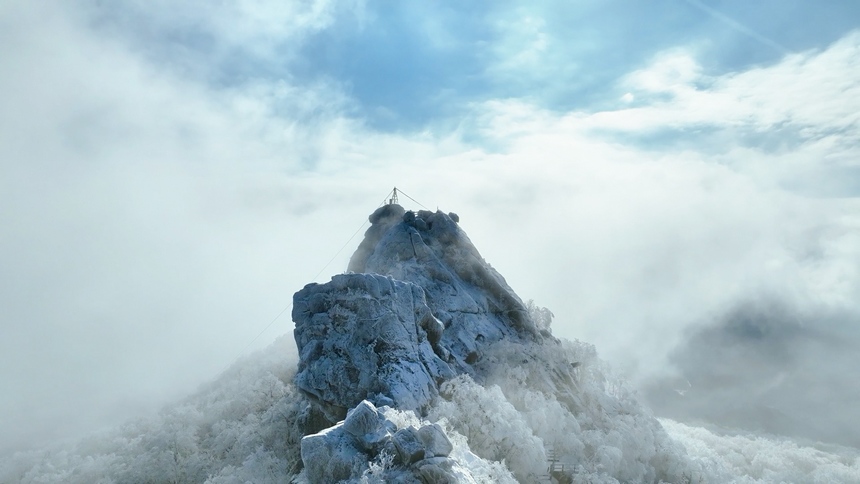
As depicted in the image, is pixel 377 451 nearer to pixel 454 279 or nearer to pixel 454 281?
pixel 454 281

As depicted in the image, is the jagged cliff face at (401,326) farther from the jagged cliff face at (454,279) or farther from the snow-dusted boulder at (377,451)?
the snow-dusted boulder at (377,451)

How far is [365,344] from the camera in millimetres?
43000

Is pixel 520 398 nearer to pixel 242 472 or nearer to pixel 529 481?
pixel 529 481

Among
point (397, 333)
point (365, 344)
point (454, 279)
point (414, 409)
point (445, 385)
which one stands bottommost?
point (414, 409)

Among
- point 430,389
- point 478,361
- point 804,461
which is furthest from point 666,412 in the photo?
point 430,389

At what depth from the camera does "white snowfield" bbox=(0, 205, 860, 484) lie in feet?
103

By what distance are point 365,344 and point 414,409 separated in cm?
651

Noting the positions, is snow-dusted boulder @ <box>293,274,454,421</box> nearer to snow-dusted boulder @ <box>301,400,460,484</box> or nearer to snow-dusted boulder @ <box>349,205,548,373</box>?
snow-dusted boulder @ <box>349,205,548,373</box>

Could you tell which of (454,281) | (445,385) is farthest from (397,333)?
(454,281)

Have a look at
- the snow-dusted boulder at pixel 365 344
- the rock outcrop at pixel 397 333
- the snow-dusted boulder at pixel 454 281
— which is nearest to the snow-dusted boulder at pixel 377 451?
the rock outcrop at pixel 397 333

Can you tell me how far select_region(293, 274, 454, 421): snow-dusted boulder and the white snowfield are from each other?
0.35 feet

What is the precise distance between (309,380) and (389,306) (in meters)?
8.37

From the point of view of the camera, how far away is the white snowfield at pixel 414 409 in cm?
3134

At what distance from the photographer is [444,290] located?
57.4 m
